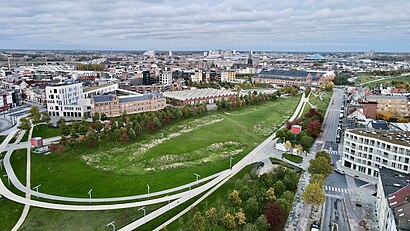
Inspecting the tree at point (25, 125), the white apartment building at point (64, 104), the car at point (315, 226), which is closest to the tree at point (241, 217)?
the car at point (315, 226)

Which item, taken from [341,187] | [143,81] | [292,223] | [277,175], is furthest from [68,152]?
[143,81]

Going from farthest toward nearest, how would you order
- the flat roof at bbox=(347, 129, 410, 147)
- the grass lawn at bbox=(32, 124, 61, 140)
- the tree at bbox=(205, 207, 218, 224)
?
the grass lawn at bbox=(32, 124, 61, 140)
the flat roof at bbox=(347, 129, 410, 147)
the tree at bbox=(205, 207, 218, 224)

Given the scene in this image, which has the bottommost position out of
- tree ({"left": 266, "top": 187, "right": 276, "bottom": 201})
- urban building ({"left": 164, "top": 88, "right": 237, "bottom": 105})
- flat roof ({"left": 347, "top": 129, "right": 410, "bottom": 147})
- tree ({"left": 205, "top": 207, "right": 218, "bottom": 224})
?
tree ({"left": 205, "top": 207, "right": 218, "bottom": 224})

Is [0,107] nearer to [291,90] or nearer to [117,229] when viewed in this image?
[117,229]

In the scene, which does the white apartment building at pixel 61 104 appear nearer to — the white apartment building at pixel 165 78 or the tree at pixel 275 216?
the white apartment building at pixel 165 78

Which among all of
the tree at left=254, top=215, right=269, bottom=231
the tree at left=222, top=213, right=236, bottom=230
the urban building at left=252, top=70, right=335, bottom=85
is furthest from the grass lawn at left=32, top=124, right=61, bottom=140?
the urban building at left=252, top=70, right=335, bottom=85

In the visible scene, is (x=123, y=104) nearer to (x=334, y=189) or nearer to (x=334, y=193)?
(x=334, y=189)

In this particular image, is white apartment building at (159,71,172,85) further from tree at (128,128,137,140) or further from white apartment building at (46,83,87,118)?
tree at (128,128,137,140)
